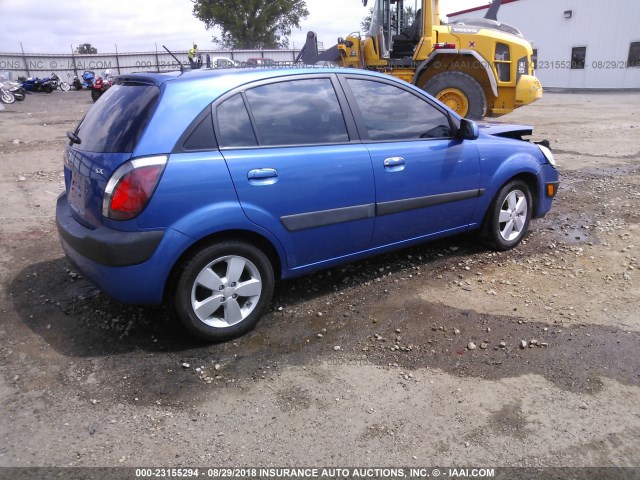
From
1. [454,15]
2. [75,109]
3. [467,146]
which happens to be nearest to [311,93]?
[467,146]

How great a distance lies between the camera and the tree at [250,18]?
47.4m

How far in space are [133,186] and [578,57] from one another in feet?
107

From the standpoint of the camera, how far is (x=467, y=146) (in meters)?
4.34

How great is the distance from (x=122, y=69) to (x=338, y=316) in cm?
3473

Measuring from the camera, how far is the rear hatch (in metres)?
3.06

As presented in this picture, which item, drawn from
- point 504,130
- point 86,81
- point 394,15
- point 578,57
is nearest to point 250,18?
point 86,81

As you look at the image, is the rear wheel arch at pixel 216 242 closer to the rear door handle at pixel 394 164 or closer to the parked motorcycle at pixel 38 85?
the rear door handle at pixel 394 164

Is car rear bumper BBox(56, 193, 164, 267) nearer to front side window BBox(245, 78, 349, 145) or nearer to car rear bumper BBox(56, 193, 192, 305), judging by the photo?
car rear bumper BBox(56, 193, 192, 305)

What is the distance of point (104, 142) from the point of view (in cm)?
321

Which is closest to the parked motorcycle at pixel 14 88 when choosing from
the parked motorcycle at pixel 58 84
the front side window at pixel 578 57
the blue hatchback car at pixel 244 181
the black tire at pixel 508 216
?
the parked motorcycle at pixel 58 84

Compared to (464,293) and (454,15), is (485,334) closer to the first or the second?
(464,293)

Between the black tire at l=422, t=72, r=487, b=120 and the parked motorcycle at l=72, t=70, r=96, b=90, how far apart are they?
23151mm

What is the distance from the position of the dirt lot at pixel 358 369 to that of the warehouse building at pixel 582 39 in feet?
90.8

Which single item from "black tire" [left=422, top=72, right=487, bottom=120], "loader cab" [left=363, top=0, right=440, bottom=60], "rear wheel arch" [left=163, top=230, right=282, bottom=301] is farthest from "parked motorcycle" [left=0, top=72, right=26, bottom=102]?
"rear wheel arch" [left=163, top=230, right=282, bottom=301]
